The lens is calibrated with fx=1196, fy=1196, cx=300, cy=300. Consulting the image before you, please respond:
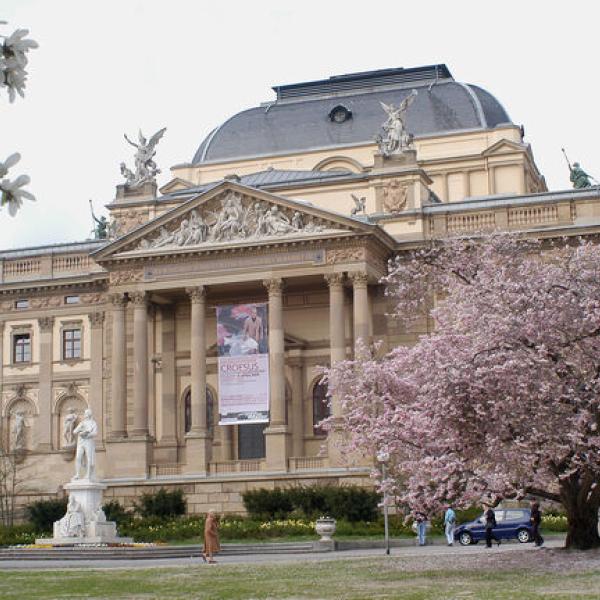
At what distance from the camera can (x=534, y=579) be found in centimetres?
2302

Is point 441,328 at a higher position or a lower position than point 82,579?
higher

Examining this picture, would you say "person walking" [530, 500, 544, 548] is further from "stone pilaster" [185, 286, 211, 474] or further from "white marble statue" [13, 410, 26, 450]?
"white marble statue" [13, 410, 26, 450]

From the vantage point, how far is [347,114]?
7406cm

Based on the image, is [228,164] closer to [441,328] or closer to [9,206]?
[441,328]

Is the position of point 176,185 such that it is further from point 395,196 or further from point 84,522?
point 84,522

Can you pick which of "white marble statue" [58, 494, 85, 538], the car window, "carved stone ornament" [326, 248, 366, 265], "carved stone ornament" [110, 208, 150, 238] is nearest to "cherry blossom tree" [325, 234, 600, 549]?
the car window

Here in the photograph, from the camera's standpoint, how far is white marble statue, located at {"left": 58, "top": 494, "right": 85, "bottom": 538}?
4431 centimetres

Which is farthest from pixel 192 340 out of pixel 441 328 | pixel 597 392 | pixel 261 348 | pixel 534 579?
pixel 534 579

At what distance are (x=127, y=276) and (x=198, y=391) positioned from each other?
24.5 feet

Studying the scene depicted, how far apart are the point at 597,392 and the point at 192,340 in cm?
3504

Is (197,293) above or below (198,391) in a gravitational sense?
above

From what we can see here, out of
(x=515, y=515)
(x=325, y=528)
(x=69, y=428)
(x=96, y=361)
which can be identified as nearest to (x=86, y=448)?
(x=325, y=528)

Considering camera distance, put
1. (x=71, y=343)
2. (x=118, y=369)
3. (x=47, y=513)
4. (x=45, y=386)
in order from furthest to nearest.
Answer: (x=71, y=343), (x=45, y=386), (x=118, y=369), (x=47, y=513)

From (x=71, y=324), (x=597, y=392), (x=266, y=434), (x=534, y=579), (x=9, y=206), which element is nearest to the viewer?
(x=9, y=206)
